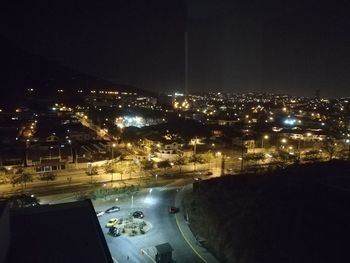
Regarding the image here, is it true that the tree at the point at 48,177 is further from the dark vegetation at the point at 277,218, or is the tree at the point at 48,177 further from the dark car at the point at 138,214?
the dark vegetation at the point at 277,218

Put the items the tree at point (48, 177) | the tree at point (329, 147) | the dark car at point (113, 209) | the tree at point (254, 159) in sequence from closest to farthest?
the dark car at point (113, 209), the tree at point (48, 177), the tree at point (254, 159), the tree at point (329, 147)

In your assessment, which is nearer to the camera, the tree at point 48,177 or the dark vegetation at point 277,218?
the dark vegetation at point 277,218

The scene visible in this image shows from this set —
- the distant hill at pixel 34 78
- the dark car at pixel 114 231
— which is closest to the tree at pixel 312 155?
the dark car at pixel 114 231

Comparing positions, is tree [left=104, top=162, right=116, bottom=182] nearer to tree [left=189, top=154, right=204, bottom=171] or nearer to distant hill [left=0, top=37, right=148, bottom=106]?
tree [left=189, top=154, right=204, bottom=171]

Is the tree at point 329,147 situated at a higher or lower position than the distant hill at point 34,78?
lower

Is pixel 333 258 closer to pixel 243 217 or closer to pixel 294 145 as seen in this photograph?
pixel 243 217

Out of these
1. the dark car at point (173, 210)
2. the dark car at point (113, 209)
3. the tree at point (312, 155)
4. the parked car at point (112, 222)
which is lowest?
the parked car at point (112, 222)

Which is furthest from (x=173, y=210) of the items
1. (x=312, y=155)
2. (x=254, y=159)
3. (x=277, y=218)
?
(x=312, y=155)
